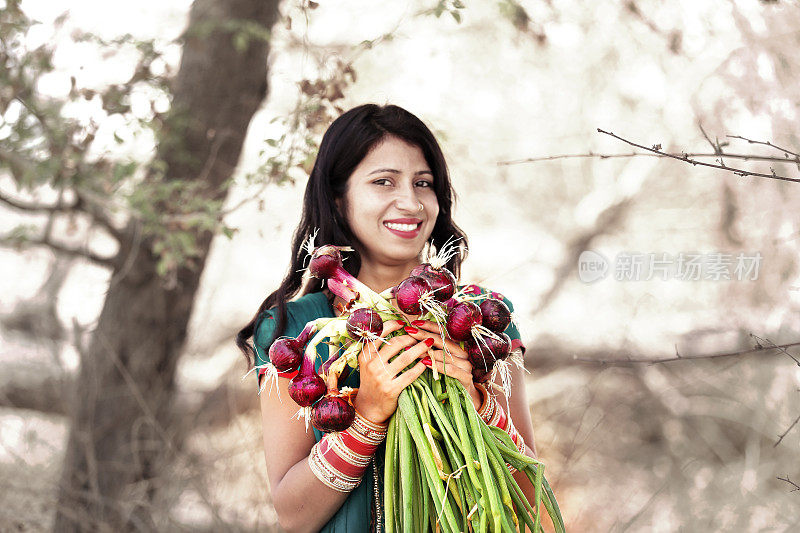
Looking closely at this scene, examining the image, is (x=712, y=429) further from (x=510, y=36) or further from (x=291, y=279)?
(x=291, y=279)

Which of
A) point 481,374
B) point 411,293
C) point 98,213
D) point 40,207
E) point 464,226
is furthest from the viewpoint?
point 464,226

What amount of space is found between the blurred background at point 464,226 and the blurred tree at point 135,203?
0.02 m

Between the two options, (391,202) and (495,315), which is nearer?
(495,315)

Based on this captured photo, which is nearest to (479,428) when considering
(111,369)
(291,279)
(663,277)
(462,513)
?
(462,513)

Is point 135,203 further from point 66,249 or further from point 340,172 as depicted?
point 340,172

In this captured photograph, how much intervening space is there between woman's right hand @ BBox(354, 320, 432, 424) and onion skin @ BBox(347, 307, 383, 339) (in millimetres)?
25

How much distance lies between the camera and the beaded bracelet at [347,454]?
1432 millimetres

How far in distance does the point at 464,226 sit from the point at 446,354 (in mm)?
4425

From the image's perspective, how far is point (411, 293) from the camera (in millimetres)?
1356

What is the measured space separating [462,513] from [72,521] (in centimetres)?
298

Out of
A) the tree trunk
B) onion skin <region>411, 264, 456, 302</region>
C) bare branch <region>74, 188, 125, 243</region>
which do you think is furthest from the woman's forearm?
bare branch <region>74, 188, 125, 243</region>

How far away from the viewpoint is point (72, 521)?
144 inches

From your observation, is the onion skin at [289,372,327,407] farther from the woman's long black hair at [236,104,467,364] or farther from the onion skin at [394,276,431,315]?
the woman's long black hair at [236,104,467,364]

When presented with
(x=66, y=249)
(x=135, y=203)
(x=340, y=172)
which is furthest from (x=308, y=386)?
(x=66, y=249)
